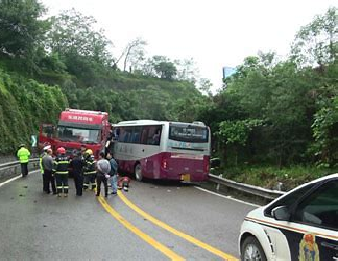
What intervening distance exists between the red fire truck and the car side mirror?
17.2 metres

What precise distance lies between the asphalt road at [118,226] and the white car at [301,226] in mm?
1708

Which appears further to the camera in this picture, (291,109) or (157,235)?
(291,109)

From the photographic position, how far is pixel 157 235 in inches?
351

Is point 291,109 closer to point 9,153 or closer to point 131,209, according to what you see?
point 131,209

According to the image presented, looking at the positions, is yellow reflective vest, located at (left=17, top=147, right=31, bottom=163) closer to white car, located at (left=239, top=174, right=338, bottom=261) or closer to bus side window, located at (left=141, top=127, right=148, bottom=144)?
bus side window, located at (left=141, top=127, right=148, bottom=144)

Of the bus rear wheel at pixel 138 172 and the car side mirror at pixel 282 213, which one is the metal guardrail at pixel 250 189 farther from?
the car side mirror at pixel 282 213

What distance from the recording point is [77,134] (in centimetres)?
2242

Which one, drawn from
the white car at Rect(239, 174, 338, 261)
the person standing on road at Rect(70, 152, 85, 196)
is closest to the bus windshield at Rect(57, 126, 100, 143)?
the person standing on road at Rect(70, 152, 85, 196)

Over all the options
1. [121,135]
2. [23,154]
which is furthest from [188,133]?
[23,154]

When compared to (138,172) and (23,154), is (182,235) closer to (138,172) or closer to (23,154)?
(138,172)

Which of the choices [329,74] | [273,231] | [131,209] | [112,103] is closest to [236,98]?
[329,74]

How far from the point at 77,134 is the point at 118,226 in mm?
13131

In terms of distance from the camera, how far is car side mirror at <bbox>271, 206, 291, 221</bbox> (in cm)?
514

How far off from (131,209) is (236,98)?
11.8 meters
